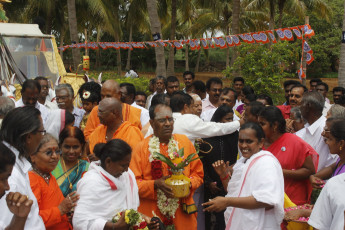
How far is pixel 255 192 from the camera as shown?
3488 millimetres

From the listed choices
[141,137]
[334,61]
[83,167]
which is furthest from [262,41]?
[334,61]

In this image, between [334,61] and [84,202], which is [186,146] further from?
[334,61]

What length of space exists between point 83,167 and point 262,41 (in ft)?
26.1

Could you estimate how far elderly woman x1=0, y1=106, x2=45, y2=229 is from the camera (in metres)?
2.87

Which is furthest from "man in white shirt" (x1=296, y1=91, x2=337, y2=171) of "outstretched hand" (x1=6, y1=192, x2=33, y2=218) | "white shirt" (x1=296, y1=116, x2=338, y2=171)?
"outstretched hand" (x1=6, y1=192, x2=33, y2=218)

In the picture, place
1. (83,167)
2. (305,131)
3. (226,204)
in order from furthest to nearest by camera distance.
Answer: (305,131), (83,167), (226,204)

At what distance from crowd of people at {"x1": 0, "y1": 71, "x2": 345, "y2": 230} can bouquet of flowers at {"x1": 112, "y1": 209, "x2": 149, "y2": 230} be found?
38 mm

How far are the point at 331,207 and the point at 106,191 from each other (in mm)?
1727

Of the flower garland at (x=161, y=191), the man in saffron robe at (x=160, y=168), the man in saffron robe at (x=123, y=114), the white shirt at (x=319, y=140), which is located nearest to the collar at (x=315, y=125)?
the white shirt at (x=319, y=140)

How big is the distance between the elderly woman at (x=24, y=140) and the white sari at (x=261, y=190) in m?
1.69

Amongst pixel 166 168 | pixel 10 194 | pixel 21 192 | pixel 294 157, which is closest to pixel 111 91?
pixel 166 168

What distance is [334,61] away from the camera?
4259 centimetres

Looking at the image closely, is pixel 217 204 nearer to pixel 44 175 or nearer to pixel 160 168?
pixel 160 168

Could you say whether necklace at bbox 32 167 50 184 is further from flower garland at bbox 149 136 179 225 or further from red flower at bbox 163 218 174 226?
red flower at bbox 163 218 174 226
